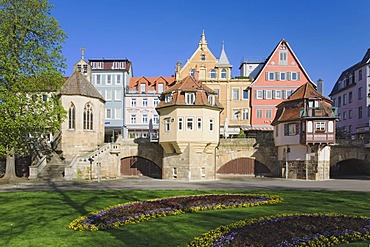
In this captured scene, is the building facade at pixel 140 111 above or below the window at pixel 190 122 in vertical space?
above

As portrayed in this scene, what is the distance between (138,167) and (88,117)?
8955 mm

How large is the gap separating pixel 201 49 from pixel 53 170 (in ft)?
95.4

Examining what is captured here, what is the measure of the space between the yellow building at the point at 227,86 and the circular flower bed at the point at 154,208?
36.0 metres

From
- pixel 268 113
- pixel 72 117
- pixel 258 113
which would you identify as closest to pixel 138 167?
pixel 72 117

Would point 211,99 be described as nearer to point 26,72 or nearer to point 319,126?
point 319,126

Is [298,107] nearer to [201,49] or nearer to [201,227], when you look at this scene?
[201,49]

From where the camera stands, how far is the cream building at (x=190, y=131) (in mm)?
35281

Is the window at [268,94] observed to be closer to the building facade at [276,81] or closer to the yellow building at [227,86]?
the building facade at [276,81]

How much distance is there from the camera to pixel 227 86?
176 feet

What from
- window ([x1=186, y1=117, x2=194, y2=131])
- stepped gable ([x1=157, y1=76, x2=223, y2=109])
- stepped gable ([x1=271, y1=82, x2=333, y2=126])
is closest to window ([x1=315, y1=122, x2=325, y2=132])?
stepped gable ([x1=271, y1=82, x2=333, y2=126])

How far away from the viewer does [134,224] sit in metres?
12.5

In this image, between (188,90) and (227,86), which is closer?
(188,90)

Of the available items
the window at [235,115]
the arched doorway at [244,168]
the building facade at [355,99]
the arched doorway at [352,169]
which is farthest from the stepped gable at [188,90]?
the building facade at [355,99]

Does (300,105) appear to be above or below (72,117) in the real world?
above
